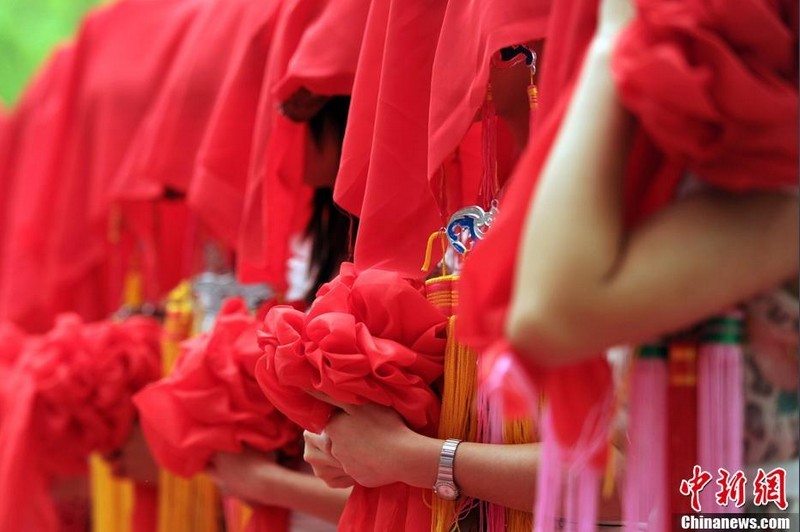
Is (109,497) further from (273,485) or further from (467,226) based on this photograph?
(467,226)

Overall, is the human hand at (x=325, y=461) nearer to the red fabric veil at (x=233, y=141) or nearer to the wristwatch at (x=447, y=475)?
the wristwatch at (x=447, y=475)

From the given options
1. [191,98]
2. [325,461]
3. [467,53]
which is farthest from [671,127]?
[191,98]

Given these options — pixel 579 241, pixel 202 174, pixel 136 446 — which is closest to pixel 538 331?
pixel 579 241

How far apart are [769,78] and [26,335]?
154 cm

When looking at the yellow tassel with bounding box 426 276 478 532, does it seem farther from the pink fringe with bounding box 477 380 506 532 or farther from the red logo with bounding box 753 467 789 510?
the red logo with bounding box 753 467 789 510

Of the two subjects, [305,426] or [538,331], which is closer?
[538,331]

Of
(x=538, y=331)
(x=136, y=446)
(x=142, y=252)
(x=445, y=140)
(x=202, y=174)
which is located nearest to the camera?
(x=538, y=331)

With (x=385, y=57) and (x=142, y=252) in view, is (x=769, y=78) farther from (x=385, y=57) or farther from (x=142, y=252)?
(x=142, y=252)

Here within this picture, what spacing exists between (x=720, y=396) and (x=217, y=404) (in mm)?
664

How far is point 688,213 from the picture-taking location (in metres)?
0.63

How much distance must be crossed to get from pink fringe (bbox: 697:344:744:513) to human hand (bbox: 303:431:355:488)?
15.1 inches

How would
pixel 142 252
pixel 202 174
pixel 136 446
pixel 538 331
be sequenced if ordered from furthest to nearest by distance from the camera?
pixel 142 252
pixel 136 446
pixel 202 174
pixel 538 331

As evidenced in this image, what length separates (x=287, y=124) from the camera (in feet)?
4.05

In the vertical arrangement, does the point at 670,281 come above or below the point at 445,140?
below
